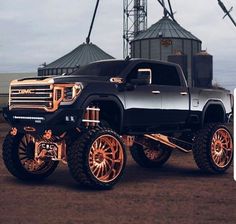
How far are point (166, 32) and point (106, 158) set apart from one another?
36.2 metres

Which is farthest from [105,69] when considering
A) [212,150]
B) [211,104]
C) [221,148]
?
[221,148]

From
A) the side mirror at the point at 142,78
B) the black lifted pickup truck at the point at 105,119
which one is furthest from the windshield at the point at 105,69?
the side mirror at the point at 142,78

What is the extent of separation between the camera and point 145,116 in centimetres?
870

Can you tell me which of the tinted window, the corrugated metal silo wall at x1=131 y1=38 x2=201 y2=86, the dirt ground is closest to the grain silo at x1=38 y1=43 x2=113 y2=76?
the corrugated metal silo wall at x1=131 y1=38 x2=201 y2=86

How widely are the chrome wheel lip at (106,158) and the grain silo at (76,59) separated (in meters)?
43.5

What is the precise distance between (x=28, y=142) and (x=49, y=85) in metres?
1.44

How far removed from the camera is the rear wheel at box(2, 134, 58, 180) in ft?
28.1

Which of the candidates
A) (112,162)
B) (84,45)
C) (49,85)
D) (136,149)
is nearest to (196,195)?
(112,162)

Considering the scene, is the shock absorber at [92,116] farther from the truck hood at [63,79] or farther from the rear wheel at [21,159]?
the rear wheel at [21,159]

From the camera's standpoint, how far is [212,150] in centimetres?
953

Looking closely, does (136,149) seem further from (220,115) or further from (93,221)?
(93,221)

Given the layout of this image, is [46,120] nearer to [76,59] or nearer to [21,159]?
[21,159]

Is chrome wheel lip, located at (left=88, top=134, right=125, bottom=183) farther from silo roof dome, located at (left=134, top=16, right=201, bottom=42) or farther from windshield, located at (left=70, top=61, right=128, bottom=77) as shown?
silo roof dome, located at (left=134, top=16, right=201, bottom=42)

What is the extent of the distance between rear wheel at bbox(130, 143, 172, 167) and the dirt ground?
1.25 meters
